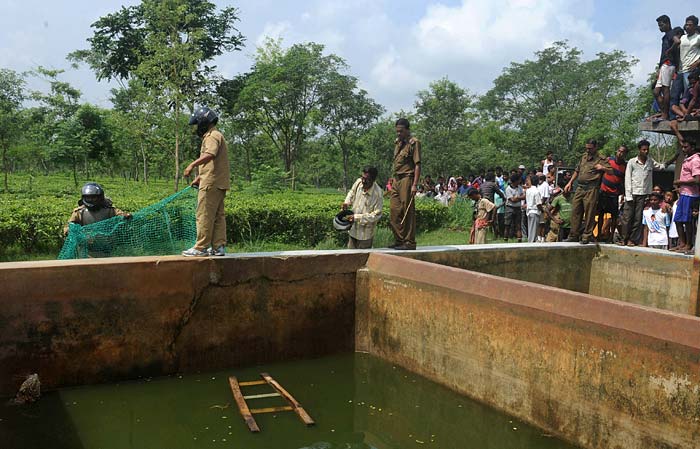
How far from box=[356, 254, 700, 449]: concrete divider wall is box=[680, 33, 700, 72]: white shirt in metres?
6.33

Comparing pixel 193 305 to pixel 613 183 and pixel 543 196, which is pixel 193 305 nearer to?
pixel 613 183

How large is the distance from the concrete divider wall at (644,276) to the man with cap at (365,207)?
349cm

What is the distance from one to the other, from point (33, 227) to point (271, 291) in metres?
4.72

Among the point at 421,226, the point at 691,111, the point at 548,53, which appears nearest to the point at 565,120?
the point at 548,53

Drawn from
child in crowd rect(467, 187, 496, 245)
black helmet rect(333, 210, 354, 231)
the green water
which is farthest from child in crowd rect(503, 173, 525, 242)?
the green water

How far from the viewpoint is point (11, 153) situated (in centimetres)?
2344

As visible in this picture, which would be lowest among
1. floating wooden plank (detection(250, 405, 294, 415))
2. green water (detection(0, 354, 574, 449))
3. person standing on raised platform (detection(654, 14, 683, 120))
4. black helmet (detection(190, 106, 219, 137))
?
green water (detection(0, 354, 574, 449))

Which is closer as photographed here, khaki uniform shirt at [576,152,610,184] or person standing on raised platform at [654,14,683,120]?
khaki uniform shirt at [576,152,610,184]

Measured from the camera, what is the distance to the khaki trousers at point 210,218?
601 cm

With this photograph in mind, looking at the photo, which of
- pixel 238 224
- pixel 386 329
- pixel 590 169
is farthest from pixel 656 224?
pixel 238 224

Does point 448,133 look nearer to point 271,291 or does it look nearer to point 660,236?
point 660,236

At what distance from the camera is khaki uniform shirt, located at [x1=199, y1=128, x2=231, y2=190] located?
5965 mm

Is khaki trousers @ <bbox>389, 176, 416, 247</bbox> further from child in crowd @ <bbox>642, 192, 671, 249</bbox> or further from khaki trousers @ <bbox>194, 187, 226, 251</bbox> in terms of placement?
child in crowd @ <bbox>642, 192, 671, 249</bbox>

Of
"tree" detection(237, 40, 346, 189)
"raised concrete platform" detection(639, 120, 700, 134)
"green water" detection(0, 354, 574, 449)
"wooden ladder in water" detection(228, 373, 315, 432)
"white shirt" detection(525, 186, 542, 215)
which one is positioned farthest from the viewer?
"tree" detection(237, 40, 346, 189)
